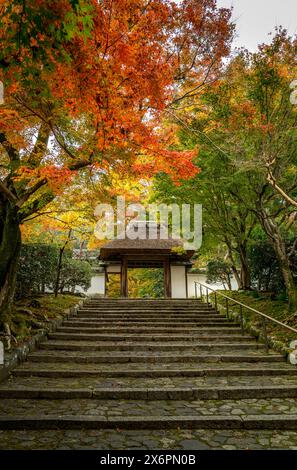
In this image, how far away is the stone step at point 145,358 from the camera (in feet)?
25.6

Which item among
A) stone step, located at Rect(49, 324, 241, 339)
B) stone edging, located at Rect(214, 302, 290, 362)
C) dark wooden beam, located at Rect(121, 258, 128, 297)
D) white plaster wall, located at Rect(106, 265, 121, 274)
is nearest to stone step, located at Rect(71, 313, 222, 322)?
stone edging, located at Rect(214, 302, 290, 362)

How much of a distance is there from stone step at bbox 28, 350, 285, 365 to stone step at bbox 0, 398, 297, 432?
7.06 feet

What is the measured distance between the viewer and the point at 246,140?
9.12 m

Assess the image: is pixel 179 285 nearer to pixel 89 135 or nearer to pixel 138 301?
pixel 138 301

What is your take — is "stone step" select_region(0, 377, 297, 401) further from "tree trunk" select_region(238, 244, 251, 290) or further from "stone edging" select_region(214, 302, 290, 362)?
"tree trunk" select_region(238, 244, 251, 290)

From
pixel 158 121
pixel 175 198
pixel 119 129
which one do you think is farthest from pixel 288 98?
pixel 175 198

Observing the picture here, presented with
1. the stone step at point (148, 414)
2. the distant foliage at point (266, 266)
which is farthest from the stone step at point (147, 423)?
the distant foliage at point (266, 266)

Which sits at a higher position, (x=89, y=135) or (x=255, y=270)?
(x=89, y=135)

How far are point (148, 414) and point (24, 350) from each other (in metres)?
3.87

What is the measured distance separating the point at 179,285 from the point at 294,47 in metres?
14.9

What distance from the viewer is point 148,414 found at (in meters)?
5.08

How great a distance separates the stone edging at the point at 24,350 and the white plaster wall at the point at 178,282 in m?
10.7

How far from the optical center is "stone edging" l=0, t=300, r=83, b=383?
6.60 meters

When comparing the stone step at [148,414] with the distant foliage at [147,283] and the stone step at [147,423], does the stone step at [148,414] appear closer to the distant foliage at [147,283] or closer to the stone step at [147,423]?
the stone step at [147,423]
